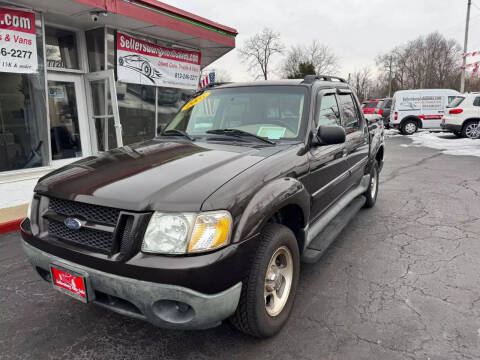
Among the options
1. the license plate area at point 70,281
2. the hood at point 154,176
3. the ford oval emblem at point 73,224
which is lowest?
the license plate area at point 70,281

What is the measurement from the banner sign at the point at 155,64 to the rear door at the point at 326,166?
587cm

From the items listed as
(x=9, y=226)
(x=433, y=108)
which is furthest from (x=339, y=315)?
(x=433, y=108)

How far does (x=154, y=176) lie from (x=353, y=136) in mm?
2887

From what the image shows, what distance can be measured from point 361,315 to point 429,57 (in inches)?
2553

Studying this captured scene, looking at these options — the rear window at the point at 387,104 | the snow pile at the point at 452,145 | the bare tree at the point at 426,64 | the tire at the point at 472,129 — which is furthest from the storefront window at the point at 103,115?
the bare tree at the point at 426,64

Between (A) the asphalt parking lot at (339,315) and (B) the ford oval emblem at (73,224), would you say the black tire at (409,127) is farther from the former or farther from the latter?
(B) the ford oval emblem at (73,224)

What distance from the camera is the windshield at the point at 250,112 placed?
3.19 meters

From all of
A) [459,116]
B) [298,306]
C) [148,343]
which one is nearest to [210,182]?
[148,343]

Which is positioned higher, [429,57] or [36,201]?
[429,57]

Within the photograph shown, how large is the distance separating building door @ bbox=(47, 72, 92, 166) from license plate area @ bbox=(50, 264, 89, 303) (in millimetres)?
5860

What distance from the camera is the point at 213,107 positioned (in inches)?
145

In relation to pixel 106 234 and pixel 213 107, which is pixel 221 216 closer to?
pixel 106 234

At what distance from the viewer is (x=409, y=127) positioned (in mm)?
17859

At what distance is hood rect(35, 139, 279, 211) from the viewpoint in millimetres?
2010
